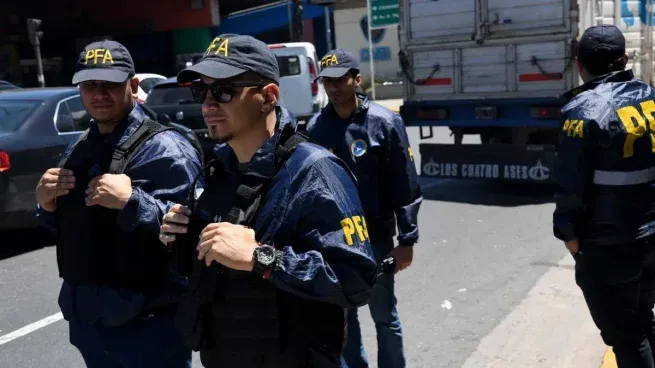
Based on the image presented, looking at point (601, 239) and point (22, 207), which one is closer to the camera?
point (601, 239)

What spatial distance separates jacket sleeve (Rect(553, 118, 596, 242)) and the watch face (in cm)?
178

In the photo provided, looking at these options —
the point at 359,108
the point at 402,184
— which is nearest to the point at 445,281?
the point at 402,184

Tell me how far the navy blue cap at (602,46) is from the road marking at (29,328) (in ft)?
12.0

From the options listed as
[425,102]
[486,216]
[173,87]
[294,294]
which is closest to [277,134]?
[294,294]

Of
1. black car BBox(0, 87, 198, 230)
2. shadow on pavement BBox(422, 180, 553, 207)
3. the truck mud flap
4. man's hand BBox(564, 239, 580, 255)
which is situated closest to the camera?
man's hand BBox(564, 239, 580, 255)

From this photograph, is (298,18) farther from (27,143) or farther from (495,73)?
(27,143)

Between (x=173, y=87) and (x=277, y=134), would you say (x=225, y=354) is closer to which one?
(x=277, y=134)

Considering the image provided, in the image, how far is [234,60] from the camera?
6.82 ft

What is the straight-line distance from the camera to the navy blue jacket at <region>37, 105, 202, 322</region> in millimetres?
2605

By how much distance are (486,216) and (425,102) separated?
1.99 meters

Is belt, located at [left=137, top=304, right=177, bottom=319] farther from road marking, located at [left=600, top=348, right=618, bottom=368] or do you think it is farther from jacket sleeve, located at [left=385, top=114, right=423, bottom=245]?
road marking, located at [left=600, top=348, right=618, bottom=368]

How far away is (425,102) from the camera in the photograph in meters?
9.74

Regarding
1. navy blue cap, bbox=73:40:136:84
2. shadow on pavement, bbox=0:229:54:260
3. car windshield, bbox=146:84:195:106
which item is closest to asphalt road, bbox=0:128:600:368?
shadow on pavement, bbox=0:229:54:260

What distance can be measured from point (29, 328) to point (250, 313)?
385 centimetres
